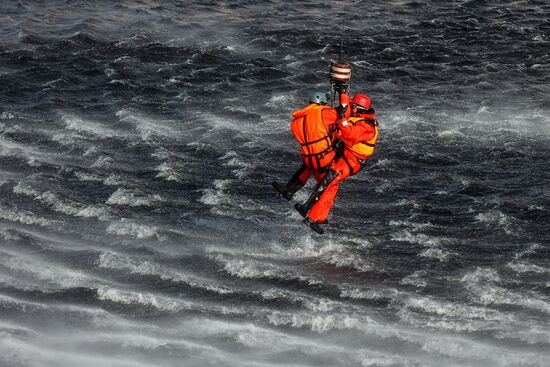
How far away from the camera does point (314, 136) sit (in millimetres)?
10906

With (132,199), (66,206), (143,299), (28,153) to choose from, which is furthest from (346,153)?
(28,153)

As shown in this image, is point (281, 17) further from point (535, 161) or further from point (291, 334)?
point (291, 334)

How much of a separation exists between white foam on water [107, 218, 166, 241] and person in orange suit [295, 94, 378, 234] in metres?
1.81

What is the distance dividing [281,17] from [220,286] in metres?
14.2

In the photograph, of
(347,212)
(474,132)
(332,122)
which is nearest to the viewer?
(332,122)

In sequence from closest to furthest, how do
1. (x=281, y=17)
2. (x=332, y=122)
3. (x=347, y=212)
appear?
1. (x=332, y=122)
2. (x=347, y=212)
3. (x=281, y=17)

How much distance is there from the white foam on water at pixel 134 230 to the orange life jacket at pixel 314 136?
213cm

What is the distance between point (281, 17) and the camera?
2269cm

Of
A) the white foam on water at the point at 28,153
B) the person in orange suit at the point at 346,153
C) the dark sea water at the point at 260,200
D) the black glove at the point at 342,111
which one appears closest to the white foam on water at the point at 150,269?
the dark sea water at the point at 260,200

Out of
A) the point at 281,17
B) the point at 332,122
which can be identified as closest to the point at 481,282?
the point at 332,122

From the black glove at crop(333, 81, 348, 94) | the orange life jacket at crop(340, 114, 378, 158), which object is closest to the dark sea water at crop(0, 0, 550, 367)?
the orange life jacket at crop(340, 114, 378, 158)

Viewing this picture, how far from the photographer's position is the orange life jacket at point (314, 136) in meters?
10.9

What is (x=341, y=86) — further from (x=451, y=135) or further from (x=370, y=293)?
(x=451, y=135)

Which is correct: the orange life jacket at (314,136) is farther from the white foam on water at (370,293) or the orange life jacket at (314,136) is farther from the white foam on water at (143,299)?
the white foam on water at (143,299)
